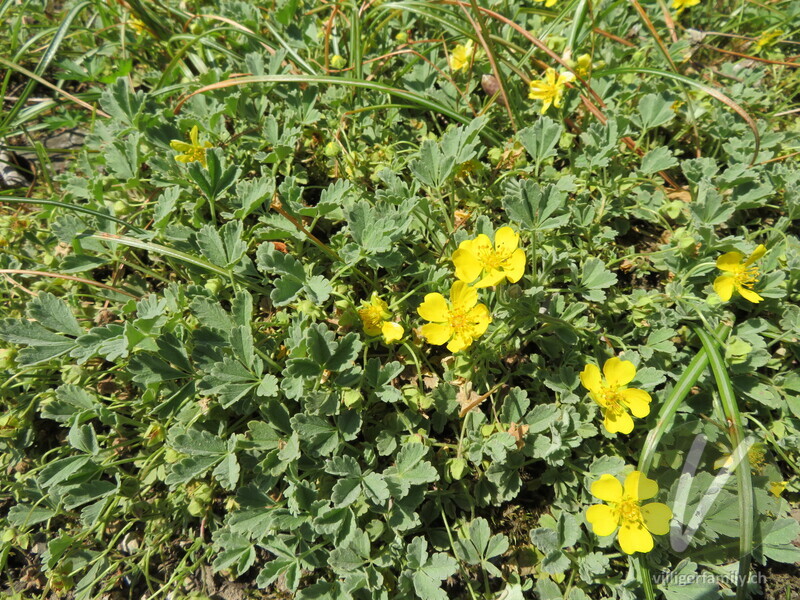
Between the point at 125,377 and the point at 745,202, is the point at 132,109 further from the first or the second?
the point at 745,202

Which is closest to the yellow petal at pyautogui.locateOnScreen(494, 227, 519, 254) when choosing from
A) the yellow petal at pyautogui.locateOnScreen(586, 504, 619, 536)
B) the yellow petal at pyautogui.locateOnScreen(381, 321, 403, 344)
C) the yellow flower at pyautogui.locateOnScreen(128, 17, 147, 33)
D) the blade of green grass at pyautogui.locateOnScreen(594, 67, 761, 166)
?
the yellow petal at pyautogui.locateOnScreen(381, 321, 403, 344)

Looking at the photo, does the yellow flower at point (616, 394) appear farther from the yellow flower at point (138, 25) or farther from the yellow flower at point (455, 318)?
the yellow flower at point (138, 25)

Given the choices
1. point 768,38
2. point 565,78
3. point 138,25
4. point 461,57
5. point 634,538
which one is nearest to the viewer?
point 634,538

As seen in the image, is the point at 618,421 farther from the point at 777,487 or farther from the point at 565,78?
the point at 565,78

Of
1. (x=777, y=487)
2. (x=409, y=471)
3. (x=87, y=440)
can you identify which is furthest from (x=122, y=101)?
(x=777, y=487)

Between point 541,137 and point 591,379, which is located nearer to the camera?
point 591,379

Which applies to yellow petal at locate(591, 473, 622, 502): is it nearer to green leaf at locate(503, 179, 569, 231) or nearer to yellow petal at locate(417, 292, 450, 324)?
yellow petal at locate(417, 292, 450, 324)

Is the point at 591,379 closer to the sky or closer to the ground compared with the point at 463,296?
closer to the ground

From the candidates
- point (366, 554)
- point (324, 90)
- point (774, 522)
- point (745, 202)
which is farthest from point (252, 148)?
point (774, 522)
